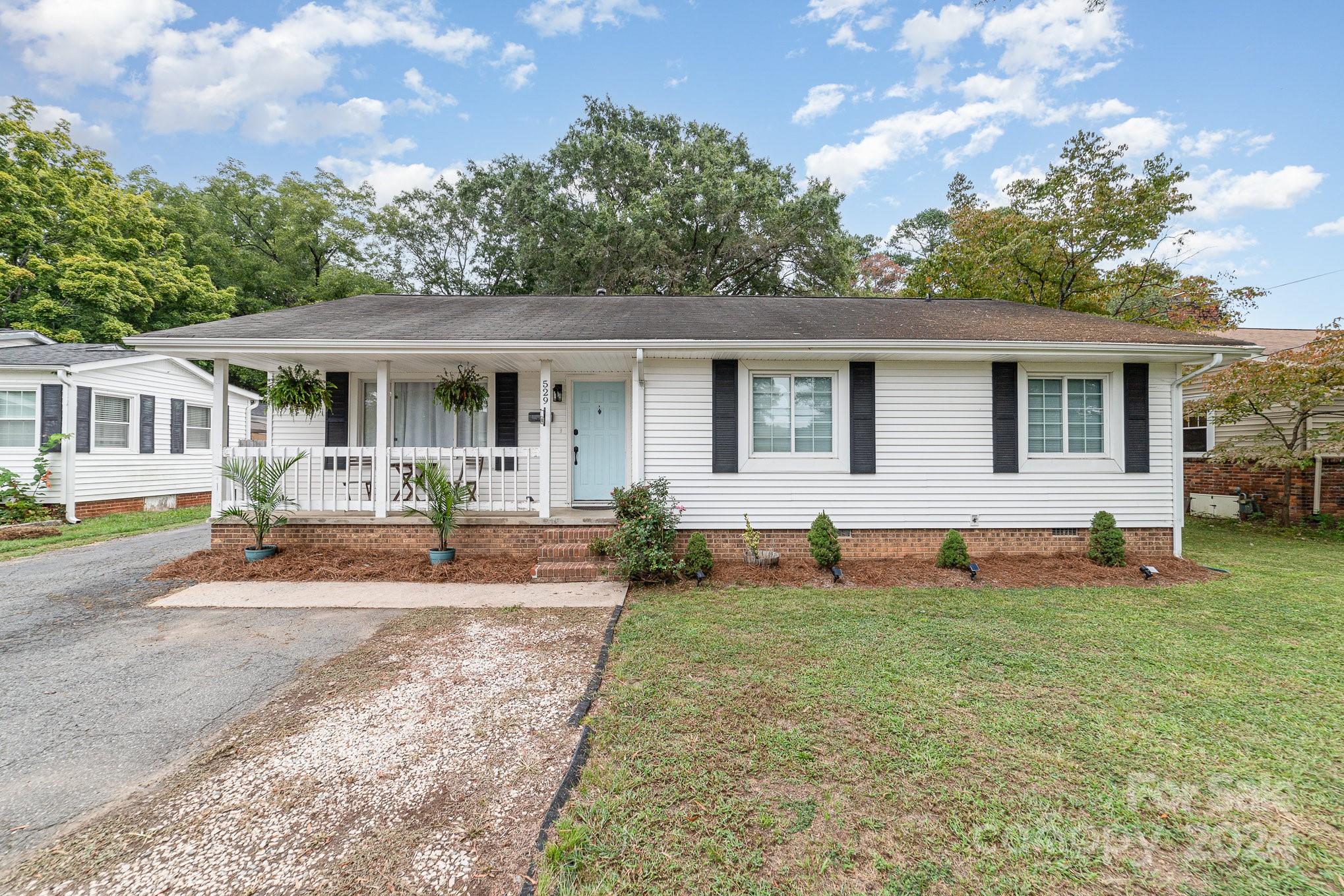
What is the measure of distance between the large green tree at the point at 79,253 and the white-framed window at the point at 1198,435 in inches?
1118

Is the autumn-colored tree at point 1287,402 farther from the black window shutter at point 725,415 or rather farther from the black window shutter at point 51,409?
the black window shutter at point 51,409

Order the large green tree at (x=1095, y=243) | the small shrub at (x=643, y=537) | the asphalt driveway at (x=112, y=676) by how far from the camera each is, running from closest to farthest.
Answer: the asphalt driveway at (x=112, y=676) < the small shrub at (x=643, y=537) < the large green tree at (x=1095, y=243)

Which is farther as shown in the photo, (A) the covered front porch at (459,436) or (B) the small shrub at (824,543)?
(A) the covered front porch at (459,436)

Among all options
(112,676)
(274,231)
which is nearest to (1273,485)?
(112,676)

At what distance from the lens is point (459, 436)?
7781 mm

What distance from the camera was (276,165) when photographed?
69.5 ft

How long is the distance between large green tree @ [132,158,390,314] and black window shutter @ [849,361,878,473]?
19.8 metres

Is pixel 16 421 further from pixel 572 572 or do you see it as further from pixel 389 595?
pixel 572 572

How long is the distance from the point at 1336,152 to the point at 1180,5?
324 inches

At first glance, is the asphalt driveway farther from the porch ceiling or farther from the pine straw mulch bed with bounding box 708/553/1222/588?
the pine straw mulch bed with bounding box 708/553/1222/588

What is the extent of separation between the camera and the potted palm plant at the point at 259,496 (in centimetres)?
617

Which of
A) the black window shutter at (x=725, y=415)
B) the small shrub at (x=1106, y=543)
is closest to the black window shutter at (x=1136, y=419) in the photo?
the small shrub at (x=1106, y=543)

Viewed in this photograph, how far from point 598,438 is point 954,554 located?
5.05 m

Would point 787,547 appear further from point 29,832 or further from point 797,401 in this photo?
point 29,832
